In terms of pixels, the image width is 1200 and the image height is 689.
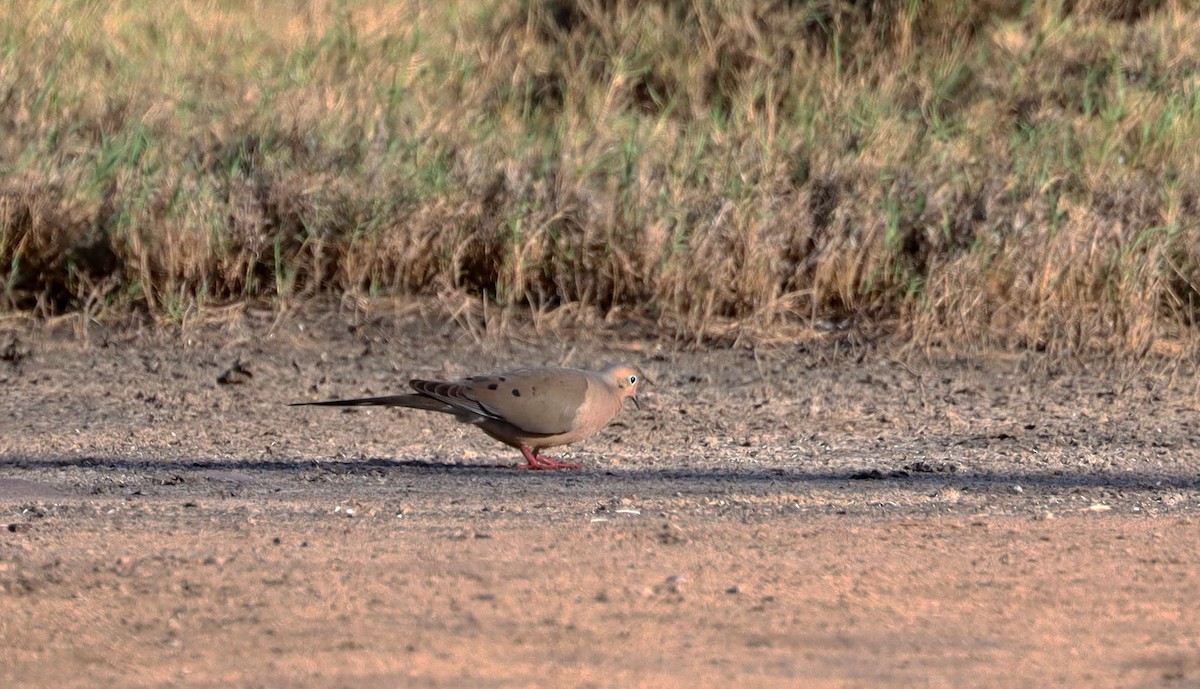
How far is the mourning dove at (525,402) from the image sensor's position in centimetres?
683

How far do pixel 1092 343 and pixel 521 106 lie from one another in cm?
475

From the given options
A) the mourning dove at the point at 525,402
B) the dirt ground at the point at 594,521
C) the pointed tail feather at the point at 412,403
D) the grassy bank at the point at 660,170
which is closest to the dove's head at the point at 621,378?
the mourning dove at the point at 525,402

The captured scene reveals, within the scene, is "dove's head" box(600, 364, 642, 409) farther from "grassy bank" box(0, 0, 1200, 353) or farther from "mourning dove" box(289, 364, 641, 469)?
"grassy bank" box(0, 0, 1200, 353)

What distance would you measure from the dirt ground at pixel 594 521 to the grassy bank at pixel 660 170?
394 millimetres

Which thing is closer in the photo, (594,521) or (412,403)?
(594,521)

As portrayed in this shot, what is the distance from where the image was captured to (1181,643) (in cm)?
447

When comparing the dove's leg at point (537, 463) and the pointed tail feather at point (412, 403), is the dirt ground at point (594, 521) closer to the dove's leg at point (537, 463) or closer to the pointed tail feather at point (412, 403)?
the dove's leg at point (537, 463)

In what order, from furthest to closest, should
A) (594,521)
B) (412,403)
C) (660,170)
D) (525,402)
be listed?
(660,170) → (412,403) → (525,402) → (594,521)

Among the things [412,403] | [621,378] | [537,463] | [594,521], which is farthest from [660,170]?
[594,521]

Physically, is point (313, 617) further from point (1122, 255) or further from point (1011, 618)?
point (1122, 255)

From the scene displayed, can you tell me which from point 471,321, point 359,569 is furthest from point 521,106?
point 359,569

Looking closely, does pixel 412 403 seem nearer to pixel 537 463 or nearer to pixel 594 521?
pixel 537 463

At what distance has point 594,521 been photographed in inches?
231

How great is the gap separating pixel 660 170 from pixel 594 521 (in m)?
4.95
